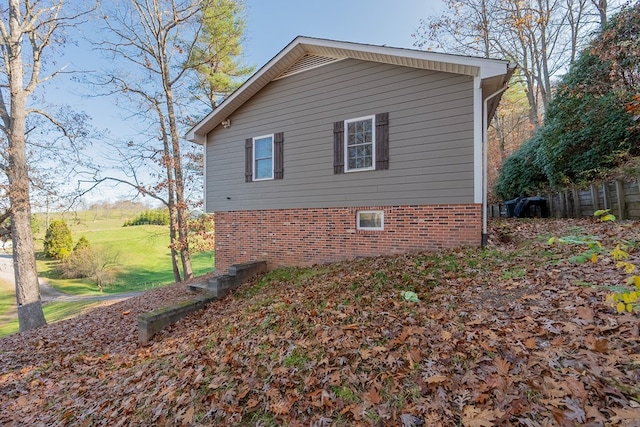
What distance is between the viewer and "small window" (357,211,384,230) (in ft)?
22.8

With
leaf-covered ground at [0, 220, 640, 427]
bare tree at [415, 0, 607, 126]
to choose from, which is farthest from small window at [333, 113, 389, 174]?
bare tree at [415, 0, 607, 126]

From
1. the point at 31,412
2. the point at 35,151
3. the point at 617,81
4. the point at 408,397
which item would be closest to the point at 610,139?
the point at 617,81

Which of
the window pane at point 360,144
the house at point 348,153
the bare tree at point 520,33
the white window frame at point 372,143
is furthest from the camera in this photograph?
the bare tree at point 520,33

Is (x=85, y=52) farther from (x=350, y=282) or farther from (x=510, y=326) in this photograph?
(x=510, y=326)

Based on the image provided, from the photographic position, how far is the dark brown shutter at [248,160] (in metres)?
8.61

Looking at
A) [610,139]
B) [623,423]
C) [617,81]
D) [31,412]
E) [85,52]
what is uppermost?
[85,52]

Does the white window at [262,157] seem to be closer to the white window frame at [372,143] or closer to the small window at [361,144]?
the small window at [361,144]

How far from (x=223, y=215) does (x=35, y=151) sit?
747cm

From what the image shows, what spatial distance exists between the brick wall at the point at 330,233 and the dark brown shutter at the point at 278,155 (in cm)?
105

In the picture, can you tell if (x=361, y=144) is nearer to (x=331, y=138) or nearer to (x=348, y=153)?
(x=348, y=153)

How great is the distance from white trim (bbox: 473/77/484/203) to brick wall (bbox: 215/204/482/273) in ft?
1.15

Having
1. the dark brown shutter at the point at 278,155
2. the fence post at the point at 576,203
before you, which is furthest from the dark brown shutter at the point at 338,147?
the fence post at the point at 576,203

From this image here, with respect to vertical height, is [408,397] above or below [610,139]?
below

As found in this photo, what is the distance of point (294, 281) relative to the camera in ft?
21.2
